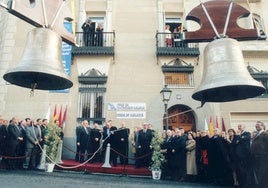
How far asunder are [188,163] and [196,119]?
4379mm

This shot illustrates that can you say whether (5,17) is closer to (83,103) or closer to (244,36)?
(83,103)

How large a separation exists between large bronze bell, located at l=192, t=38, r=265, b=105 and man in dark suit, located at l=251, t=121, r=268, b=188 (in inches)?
153

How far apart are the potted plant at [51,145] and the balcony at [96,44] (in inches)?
198

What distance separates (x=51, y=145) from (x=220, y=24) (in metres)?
7.91

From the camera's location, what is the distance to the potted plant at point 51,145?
9.57 metres

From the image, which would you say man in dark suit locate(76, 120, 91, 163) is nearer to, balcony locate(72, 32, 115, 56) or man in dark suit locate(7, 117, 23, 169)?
man in dark suit locate(7, 117, 23, 169)

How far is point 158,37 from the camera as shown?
47.0 ft

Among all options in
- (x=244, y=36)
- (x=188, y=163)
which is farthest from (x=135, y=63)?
(x=244, y=36)

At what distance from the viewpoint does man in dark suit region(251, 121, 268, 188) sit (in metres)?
6.72

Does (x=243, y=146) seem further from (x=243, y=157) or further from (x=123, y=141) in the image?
(x=123, y=141)

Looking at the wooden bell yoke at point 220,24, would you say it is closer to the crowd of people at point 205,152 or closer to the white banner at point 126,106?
the crowd of people at point 205,152

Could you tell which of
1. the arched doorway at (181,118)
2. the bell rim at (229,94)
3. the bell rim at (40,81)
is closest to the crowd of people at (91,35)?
the arched doorway at (181,118)

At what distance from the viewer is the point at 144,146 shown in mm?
10492

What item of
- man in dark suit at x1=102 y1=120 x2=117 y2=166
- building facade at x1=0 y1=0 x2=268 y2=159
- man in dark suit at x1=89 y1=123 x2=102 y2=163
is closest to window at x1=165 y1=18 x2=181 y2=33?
building facade at x1=0 y1=0 x2=268 y2=159
